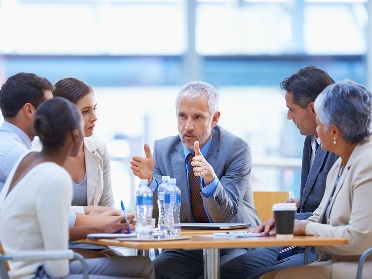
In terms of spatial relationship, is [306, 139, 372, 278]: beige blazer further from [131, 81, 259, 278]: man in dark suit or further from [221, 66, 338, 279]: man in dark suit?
[131, 81, 259, 278]: man in dark suit

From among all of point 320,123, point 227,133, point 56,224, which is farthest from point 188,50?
point 56,224

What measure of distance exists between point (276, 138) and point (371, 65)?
3.64 ft

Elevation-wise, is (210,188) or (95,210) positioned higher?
(210,188)

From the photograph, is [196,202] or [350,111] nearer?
[350,111]

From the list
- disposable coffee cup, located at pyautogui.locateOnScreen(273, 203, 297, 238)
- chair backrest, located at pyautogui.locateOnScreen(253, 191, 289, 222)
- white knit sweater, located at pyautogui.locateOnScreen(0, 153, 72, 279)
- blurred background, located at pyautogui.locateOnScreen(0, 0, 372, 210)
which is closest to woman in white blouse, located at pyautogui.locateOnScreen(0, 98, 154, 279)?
white knit sweater, located at pyautogui.locateOnScreen(0, 153, 72, 279)

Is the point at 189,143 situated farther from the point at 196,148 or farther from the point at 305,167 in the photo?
the point at 305,167

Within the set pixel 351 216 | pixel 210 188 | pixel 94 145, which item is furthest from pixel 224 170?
pixel 351 216

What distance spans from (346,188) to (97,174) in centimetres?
148

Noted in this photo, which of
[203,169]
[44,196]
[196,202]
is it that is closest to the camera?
[44,196]

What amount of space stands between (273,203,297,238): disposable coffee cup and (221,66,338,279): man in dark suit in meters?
0.74

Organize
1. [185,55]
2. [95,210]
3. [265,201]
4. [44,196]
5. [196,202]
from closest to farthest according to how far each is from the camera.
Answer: [44,196], [95,210], [196,202], [265,201], [185,55]

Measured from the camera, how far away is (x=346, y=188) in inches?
137

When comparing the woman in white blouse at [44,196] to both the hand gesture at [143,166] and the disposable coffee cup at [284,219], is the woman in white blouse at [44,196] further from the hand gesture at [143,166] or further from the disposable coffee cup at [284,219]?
the hand gesture at [143,166]

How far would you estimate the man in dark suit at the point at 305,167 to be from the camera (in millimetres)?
4250
